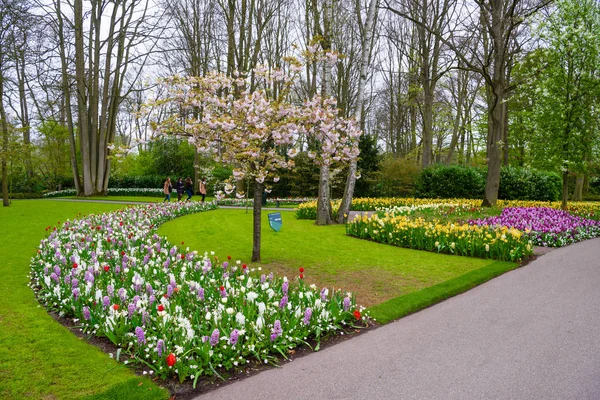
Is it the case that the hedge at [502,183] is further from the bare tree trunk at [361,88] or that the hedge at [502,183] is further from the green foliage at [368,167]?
the bare tree trunk at [361,88]

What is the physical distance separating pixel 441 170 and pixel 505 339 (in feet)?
61.8

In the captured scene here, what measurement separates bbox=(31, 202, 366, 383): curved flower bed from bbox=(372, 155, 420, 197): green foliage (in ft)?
61.2

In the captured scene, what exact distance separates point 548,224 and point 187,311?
9.75 m

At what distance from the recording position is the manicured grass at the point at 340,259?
6.42 m

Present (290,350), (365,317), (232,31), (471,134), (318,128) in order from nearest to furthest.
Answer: (290,350)
(365,317)
(318,128)
(232,31)
(471,134)

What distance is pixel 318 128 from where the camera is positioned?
6.79 metres

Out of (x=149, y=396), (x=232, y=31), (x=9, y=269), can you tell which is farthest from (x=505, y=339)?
(x=232, y=31)

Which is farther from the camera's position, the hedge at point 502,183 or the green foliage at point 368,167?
the green foliage at point 368,167

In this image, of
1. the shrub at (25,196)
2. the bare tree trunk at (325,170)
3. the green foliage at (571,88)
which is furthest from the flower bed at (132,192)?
the green foliage at (571,88)

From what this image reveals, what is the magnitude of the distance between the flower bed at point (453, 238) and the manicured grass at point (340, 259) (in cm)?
31

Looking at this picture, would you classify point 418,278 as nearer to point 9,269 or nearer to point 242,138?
point 242,138

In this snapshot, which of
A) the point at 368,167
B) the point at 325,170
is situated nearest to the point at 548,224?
the point at 325,170

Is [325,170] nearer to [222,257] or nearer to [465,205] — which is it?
[222,257]

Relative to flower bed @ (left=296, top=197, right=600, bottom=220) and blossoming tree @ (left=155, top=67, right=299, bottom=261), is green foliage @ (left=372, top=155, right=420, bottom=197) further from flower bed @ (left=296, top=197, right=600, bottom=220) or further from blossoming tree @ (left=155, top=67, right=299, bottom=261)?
blossoming tree @ (left=155, top=67, right=299, bottom=261)
